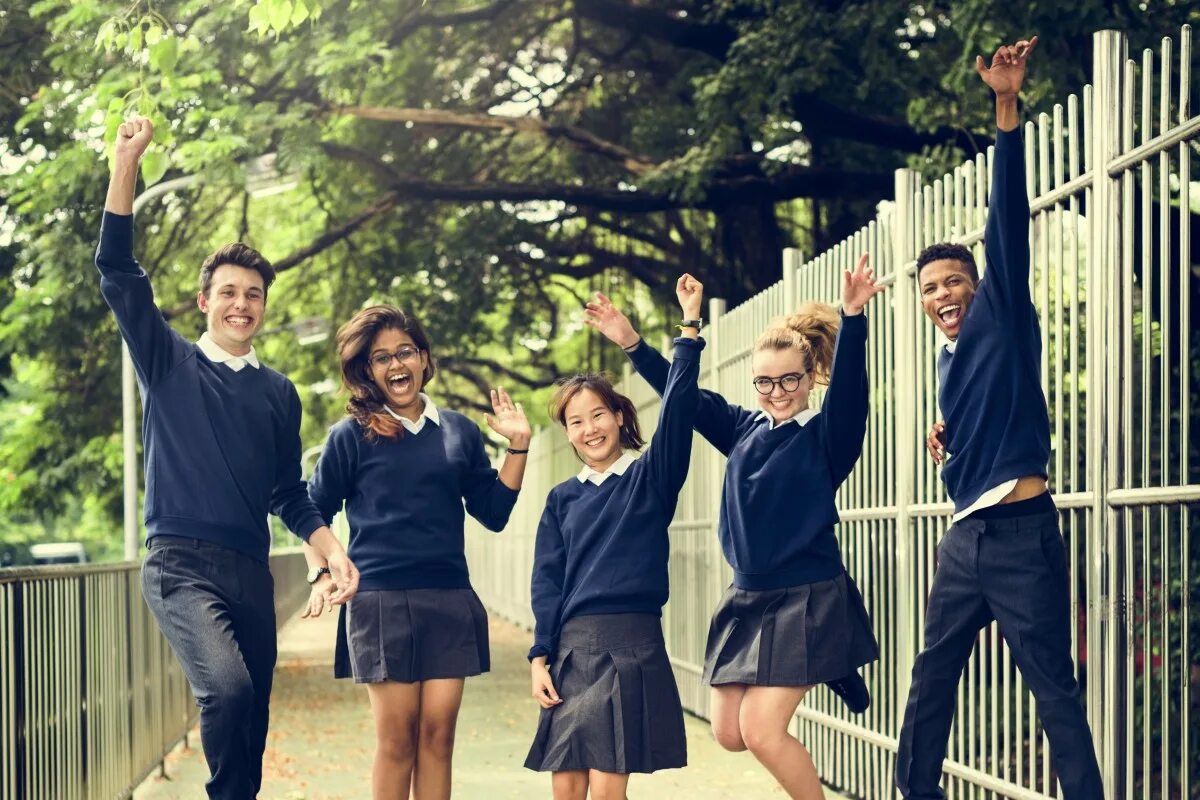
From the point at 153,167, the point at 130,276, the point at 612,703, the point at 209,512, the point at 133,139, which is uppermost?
the point at 153,167

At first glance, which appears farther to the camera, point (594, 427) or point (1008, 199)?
point (594, 427)

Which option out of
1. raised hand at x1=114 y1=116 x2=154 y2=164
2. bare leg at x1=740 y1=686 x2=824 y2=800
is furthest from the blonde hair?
raised hand at x1=114 y1=116 x2=154 y2=164

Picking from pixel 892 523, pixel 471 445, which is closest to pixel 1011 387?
pixel 471 445

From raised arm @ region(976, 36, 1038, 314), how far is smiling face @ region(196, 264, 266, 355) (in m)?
2.21

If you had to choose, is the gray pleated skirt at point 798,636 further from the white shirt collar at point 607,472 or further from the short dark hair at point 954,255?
the short dark hair at point 954,255

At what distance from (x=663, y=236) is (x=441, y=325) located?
296 cm

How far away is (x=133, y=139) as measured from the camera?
511cm

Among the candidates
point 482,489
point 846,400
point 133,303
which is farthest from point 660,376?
point 133,303

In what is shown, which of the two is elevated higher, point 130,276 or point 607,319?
point 130,276

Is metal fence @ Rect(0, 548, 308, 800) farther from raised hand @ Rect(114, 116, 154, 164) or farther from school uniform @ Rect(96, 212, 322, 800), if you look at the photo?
raised hand @ Rect(114, 116, 154, 164)

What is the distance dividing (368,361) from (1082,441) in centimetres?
267

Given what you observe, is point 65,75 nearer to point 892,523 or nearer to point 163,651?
point 163,651

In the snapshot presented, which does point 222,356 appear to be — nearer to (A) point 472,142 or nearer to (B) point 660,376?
(B) point 660,376

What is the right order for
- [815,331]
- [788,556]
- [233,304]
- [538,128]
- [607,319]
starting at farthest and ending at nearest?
1. [538,128]
2. [815,331]
3. [607,319]
4. [788,556]
5. [233,304]
